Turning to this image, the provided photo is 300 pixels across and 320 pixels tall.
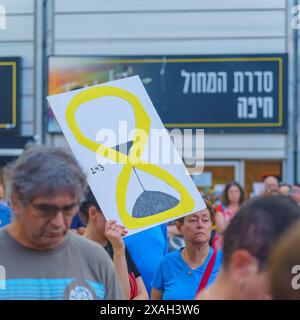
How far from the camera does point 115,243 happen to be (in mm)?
2654

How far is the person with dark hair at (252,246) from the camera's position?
4.61 feet

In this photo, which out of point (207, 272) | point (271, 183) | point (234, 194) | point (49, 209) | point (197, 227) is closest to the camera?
point (49, 209)

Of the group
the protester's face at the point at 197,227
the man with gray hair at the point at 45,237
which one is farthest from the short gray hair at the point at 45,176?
the protester's face at the point at 197,227

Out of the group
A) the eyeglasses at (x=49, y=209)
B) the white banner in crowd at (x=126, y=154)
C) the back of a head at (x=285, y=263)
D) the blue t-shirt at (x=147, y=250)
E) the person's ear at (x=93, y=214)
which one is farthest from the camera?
the blue t-shirt at (x=147, y=250)

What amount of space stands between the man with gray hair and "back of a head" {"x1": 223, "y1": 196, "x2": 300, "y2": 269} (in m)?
0.56

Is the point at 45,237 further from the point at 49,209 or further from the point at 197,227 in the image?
the point at 197,227

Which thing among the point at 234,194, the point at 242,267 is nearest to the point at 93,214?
the point at 242,267

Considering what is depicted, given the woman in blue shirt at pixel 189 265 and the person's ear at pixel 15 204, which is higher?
the person's ear at pixel 15 204

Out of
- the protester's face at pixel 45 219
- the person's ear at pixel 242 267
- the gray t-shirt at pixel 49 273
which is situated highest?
the protester's face at pixel 45 219

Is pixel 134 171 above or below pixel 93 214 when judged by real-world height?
above

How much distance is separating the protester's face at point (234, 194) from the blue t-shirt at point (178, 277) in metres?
3.00

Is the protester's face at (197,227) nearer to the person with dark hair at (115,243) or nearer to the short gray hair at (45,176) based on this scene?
the person with dark hair at (115,243)

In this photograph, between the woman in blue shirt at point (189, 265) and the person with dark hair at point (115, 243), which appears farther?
the woman in blue shirt at point (189, 265)

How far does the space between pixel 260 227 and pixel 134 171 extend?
1.27 metres
